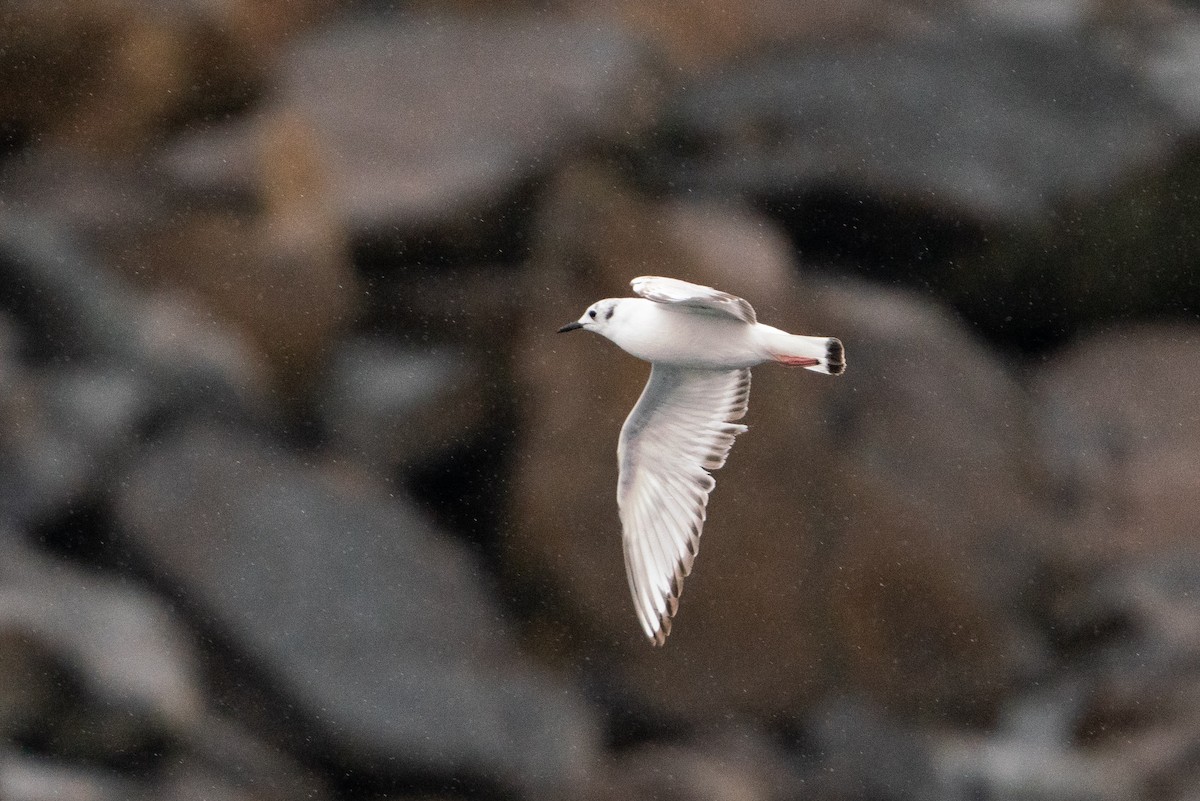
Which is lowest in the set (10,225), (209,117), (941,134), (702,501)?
(702,501)

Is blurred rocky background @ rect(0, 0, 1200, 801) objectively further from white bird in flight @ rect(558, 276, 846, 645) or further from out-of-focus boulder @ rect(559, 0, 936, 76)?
white bird in flight @ rect(558, 276, 846, 645)

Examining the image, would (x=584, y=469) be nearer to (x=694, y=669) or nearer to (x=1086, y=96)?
(x=694, y=669)

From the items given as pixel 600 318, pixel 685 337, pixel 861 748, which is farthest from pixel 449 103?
pixel 685 337

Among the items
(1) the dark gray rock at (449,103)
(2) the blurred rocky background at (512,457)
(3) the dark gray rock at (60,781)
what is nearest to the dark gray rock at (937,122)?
(2) the blurred rocky background at (512,457)

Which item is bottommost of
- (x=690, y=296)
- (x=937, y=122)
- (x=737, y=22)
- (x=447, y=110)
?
(x=690, y=296)

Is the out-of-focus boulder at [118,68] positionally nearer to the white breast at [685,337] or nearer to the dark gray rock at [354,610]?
the dark gray rock at [354,610]

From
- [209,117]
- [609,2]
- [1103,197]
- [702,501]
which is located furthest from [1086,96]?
[702,501]

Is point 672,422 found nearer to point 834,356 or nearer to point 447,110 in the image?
point 834,356
